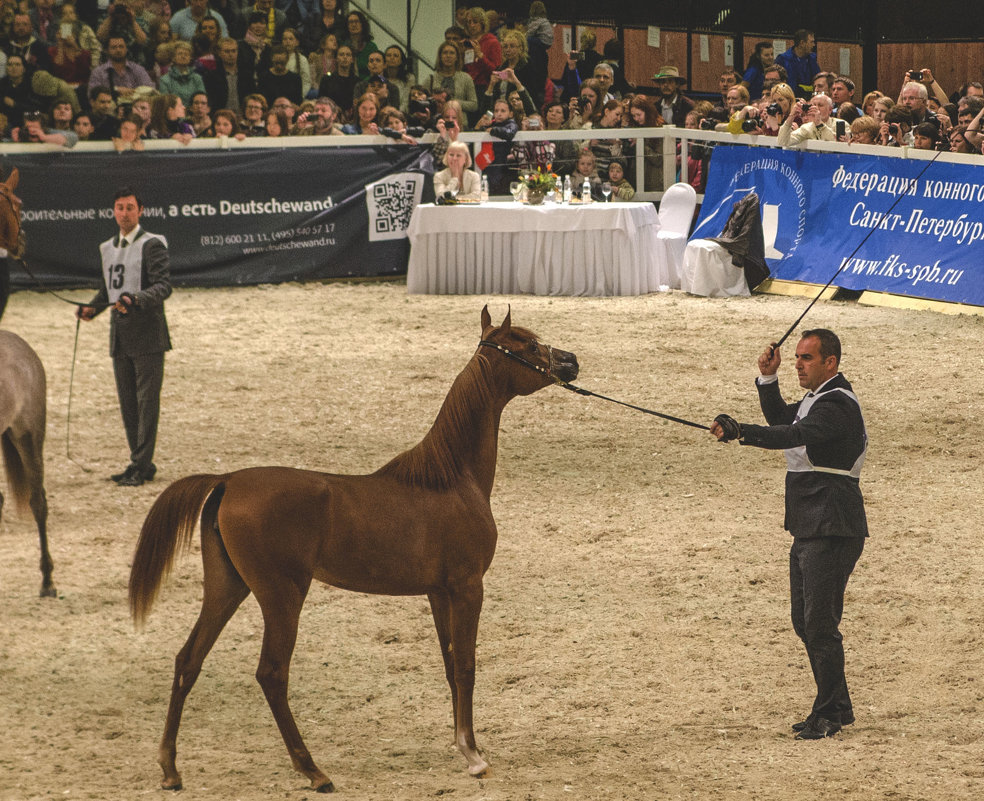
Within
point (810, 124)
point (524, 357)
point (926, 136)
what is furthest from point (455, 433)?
point (810, 124)

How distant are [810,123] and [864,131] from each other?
2.56 feet

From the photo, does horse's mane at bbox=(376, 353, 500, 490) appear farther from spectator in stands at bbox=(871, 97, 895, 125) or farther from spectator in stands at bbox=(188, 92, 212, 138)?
spectator in stands at bbox=(188, 92, 212, 138)

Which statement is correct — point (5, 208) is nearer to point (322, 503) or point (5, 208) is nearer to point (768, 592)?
point (322, 503)

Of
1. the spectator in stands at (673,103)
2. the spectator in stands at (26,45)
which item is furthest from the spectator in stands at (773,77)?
the spectator in stands at (26,45)

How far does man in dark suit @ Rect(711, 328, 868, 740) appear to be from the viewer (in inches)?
217

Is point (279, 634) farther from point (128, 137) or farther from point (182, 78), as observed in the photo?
point (182, 78)

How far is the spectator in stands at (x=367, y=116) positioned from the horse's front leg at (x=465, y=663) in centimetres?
1351

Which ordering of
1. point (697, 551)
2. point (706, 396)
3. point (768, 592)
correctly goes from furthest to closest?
point (706, 396), point (697, 551), point (768, 592)

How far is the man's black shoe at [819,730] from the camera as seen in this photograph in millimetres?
5594

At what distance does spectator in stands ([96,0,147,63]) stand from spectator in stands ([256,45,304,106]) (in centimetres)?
173

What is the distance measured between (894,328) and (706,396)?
3.76m

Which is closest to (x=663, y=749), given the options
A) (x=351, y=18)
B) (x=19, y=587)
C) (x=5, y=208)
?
(x=19, y=587)

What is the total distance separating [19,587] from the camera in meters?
7.68

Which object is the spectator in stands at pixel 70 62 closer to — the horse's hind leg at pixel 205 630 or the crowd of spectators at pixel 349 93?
the crowd of spectators at pixel 349 93
